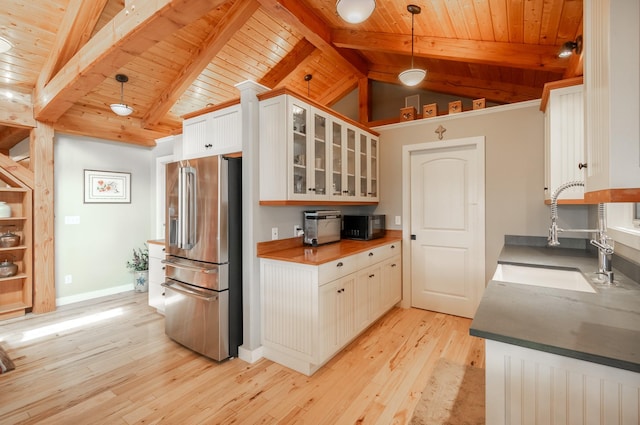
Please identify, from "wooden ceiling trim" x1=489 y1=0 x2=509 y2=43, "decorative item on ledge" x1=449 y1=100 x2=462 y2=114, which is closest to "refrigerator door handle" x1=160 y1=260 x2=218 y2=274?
"wooden ceiling trim" x1=489 y1=0 x2=509 y2=43

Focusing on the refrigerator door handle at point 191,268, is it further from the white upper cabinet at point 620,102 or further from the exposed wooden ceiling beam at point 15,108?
the exposed wooden ceiling beam at point 15,108

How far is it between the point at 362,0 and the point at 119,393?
3.33 metres

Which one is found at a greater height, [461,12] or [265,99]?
[461,12]

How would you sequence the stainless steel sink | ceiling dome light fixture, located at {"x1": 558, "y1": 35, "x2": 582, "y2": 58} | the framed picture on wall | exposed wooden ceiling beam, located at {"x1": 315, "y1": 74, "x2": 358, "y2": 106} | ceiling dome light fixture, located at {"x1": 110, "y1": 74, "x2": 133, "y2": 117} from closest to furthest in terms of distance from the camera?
the stainless steel sink → ceiling dome light fixture, located at {"x1": 558, "y1": 35, "x2": 582, "y2": 58} → ceiling dome light fixture, located at {"x1": 110, "y1": 74, "x2": 133, "y2": 117} → the framed picture on wall → exposed wooden ceiling beam, located at {"x1": 315, "y1": 74, "x2": 358, "y2": 106}

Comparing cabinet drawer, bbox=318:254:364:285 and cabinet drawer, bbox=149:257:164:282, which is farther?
cabinet drawer, bbox=149:257:164:282

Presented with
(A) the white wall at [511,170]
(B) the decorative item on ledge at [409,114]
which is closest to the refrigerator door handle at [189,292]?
(A) the white wall at [511,170]

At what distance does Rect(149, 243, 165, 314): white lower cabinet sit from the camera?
12.1ft

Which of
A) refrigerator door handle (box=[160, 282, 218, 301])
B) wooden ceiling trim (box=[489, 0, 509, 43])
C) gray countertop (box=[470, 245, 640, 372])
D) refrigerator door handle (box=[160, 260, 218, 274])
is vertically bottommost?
refrigerator door handle (box=[160, 282, 218, 301])

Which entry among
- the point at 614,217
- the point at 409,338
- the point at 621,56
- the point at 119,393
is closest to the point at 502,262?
the point at 614,217

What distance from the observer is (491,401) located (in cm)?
110

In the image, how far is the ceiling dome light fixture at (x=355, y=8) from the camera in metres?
2.16

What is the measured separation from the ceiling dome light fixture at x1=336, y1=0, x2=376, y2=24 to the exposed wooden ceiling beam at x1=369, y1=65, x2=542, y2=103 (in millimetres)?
2338

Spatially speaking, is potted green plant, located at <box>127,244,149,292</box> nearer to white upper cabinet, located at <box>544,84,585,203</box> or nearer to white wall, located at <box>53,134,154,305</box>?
white wall, located at <box>53,134,154,305</box>

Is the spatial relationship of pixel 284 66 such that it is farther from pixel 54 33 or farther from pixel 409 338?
pixel 409 338
